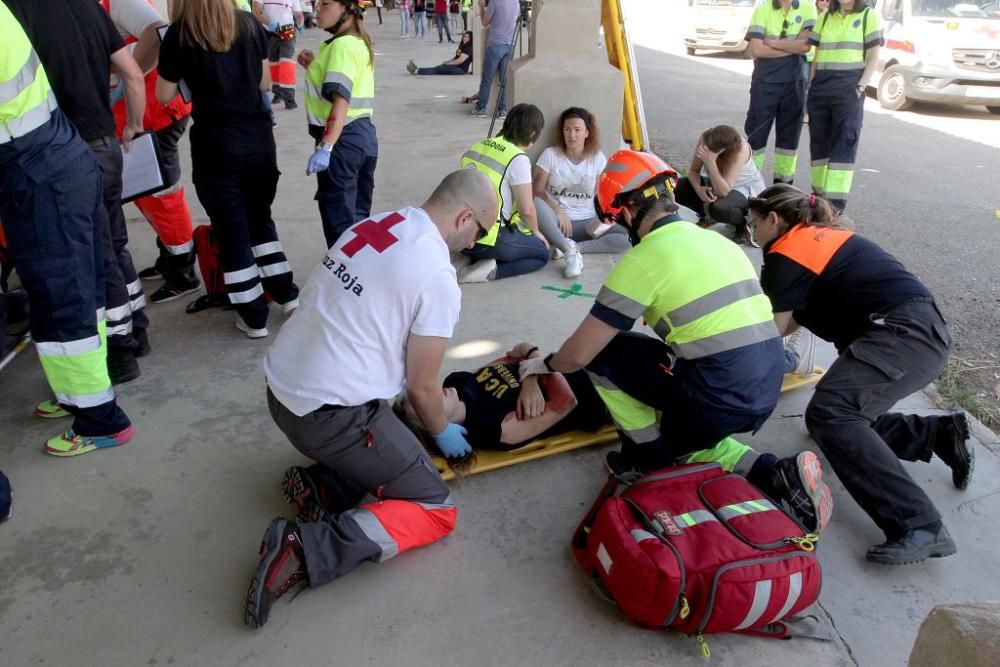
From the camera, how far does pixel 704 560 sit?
2061 millimetres

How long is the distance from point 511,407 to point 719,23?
14471 mm

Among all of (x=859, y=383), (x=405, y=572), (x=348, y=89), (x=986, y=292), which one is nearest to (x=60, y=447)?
(x=405, y=572)

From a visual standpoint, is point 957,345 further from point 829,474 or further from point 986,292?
point 829,474

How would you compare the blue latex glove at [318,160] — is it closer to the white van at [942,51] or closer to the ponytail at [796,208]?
the ponytail at [796,208]

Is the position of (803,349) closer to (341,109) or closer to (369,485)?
(369,485)

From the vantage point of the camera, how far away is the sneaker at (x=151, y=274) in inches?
179

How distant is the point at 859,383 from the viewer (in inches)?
102

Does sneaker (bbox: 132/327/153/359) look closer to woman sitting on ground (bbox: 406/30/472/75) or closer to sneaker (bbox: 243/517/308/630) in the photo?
sneaker (bbox: 243/517/308/630)

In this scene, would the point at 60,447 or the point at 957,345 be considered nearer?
the point at 60,447

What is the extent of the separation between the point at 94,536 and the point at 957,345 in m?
4.29

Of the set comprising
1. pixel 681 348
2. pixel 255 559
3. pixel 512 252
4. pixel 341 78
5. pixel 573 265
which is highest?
pixel 341 78

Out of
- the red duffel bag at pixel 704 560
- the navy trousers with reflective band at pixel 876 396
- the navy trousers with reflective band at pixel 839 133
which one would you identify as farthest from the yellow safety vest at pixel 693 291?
the navy trousers with reflective band at pixel 839 133

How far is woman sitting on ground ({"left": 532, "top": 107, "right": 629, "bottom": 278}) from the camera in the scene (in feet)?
16.6

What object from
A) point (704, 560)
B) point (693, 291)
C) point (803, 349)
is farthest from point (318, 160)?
point (704, 560)
